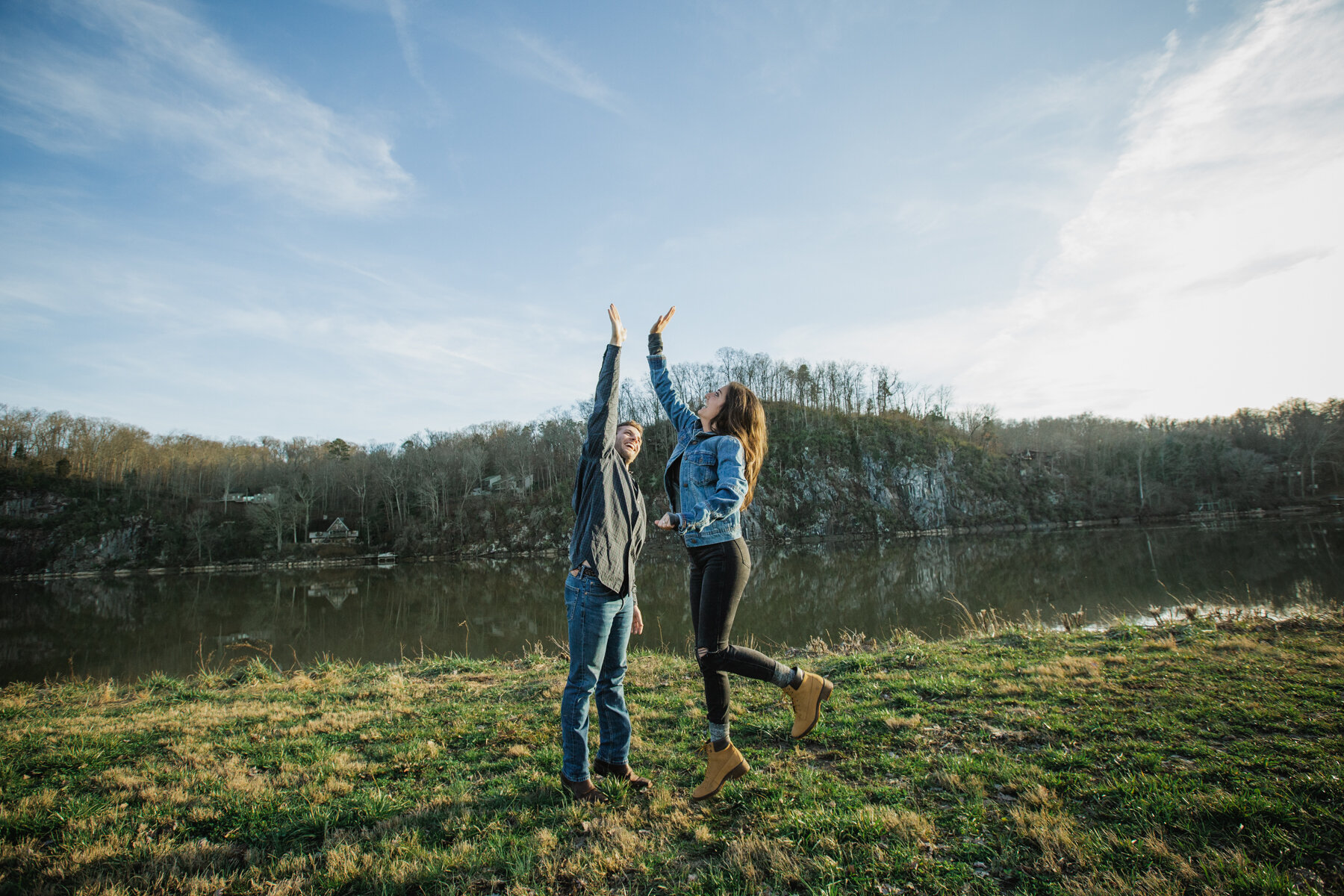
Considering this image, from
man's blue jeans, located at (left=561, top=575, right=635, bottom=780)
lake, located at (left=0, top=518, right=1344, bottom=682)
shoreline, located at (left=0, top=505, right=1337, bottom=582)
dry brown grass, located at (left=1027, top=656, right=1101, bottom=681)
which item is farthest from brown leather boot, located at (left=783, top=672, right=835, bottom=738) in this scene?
shoreline, located at (left=0, top=505, right=1337, bottom=582)

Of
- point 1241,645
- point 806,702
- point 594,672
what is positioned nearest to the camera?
point 594,672

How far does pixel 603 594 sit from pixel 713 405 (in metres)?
1.48

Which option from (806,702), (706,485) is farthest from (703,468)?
(806,702)

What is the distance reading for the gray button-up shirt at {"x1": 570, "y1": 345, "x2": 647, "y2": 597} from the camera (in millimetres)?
3377

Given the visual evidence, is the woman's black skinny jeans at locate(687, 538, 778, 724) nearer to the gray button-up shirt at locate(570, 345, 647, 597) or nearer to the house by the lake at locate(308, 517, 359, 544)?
the gray button-up shirt at locate(570, 345, 647, 597)

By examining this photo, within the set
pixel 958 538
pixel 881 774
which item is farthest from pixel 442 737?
pixel 958 538

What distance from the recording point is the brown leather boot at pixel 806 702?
3.58 m

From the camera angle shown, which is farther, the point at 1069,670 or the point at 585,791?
the point at 1069,670

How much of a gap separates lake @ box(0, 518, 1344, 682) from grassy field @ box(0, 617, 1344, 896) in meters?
7.01

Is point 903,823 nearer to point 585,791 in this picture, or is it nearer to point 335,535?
point 585,791

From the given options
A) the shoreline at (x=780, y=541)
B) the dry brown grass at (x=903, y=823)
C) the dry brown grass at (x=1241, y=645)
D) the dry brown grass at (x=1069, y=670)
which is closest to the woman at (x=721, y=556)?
the dry brown grass at (x=903, y=823)

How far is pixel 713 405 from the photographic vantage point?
3734mm

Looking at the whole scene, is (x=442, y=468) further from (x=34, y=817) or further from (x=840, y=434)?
(x=34, y=817)

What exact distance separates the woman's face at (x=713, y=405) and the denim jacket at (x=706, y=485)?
11 cm
